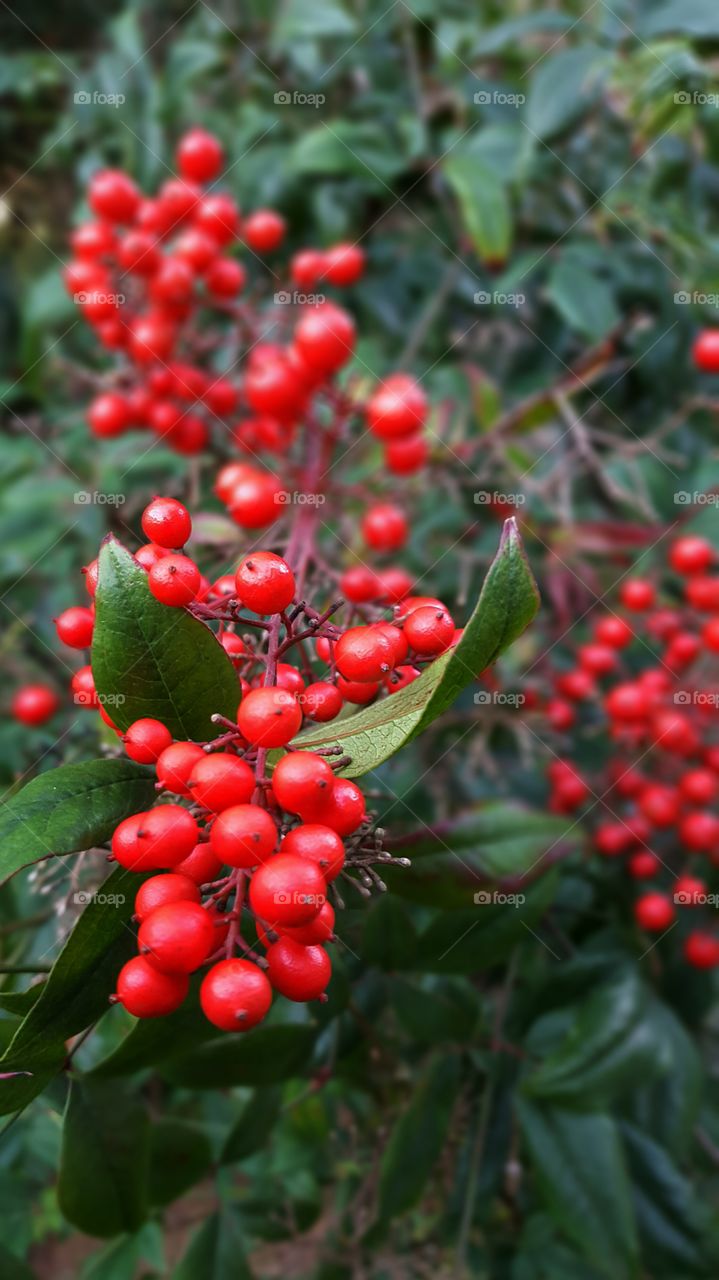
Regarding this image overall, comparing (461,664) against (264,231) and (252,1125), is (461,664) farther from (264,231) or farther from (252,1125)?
(264,231)

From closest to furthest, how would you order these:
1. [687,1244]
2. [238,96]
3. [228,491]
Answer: [228,491], [687,1244], [238,96]

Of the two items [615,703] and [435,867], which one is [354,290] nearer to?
[615,703]

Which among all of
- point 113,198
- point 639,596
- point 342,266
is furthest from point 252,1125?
point 113,198

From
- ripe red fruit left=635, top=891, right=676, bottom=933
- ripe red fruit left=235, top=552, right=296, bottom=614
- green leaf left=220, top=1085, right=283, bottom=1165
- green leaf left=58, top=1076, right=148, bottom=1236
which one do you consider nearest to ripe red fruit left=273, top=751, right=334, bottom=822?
ripe red fruit left=235, top=552, right=296, bottom=614

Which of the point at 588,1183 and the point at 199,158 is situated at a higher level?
the point at 199,158

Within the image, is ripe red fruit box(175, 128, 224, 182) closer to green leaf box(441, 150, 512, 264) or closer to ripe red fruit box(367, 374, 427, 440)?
green leaf box(441, 150, 512, 264)

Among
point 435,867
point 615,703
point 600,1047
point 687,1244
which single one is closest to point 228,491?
point 435,867
